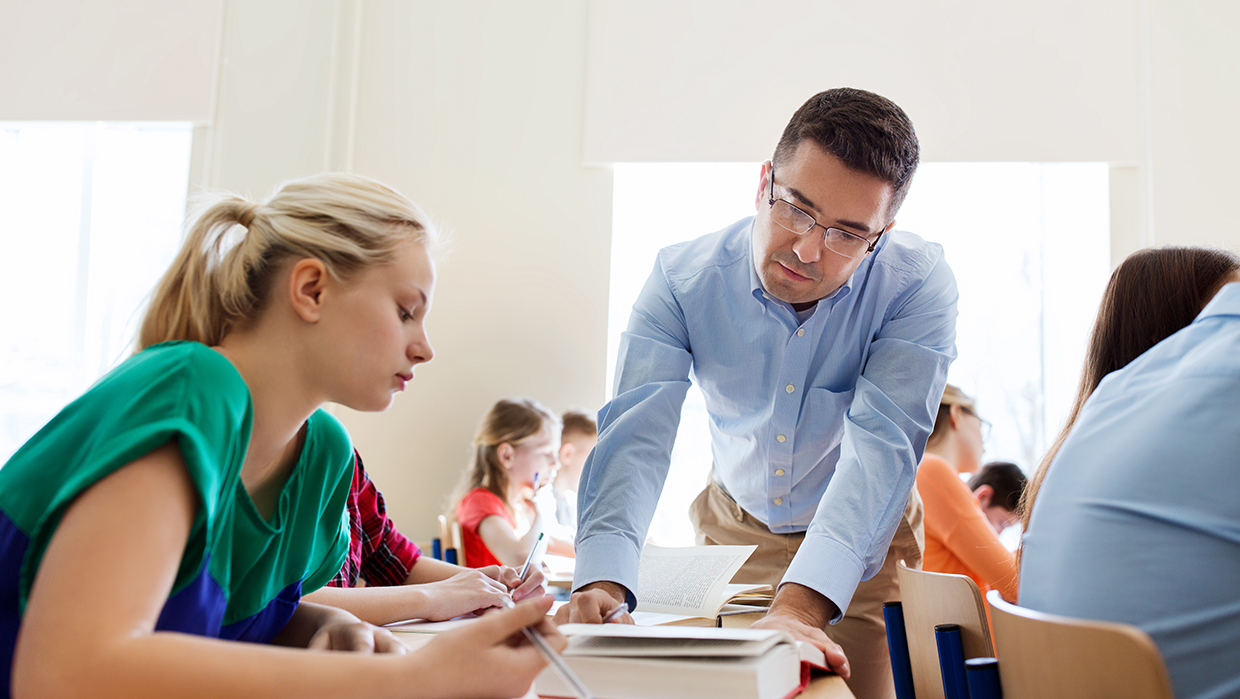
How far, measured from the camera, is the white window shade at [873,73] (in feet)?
11.7

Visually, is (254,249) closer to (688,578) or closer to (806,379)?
(688,578)

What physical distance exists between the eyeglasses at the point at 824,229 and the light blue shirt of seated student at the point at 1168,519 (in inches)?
21.3

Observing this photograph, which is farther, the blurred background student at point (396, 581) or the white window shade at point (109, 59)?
the white window shade at point (109, 59)

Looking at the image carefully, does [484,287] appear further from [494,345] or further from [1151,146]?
[1151,146]

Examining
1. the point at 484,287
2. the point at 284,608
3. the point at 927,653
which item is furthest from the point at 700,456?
the point at 284,608

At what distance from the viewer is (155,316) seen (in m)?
0.91

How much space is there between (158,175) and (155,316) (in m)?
3.35

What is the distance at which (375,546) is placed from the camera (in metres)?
1.80

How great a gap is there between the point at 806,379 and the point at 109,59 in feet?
11.5

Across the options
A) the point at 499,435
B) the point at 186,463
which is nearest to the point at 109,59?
the point at 499,435

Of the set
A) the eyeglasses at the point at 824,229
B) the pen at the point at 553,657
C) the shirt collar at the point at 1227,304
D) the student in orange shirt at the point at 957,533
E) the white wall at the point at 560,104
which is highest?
the white wall at the point at 560,104

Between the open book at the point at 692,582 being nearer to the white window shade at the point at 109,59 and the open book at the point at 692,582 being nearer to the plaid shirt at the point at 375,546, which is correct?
the plaid shirt at the point at 375,546

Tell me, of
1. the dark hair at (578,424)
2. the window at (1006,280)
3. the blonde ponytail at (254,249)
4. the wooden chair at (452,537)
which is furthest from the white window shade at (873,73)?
the blonde ponytail at (254,249)

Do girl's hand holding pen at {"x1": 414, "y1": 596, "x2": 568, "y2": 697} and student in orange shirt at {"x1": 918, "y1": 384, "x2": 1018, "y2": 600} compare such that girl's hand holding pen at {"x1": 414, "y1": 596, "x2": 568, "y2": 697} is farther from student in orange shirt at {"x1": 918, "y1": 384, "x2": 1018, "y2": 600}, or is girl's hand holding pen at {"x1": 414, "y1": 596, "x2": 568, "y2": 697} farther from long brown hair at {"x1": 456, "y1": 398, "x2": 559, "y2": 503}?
long brown hair at {"x1": 456, "y1": 398, "x2": 559, "y2": 503}
